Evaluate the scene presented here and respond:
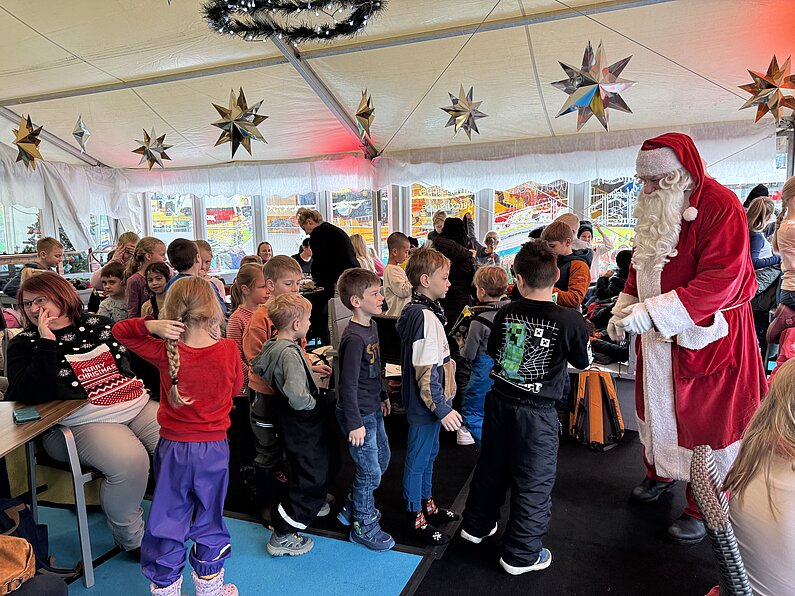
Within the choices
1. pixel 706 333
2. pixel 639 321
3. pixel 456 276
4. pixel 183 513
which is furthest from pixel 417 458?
pixel 456 276

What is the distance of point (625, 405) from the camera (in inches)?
149

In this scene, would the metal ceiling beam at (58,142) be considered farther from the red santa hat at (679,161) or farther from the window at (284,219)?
the red santa hat at (679,161)

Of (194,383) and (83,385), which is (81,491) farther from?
(194,383)

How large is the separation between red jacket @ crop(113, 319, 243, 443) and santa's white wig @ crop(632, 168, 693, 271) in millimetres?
1858

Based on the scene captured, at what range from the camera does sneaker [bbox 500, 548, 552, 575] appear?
87.0 inches

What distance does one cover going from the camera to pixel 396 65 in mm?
5625

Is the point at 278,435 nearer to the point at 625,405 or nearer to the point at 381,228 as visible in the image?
the point at 625,405

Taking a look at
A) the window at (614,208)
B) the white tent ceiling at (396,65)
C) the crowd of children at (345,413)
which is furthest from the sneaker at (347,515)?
the window at (614,208)

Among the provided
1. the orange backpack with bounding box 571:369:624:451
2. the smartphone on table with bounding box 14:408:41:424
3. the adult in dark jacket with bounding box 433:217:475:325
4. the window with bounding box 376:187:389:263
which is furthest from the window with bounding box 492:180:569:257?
the smartphone on table with bounding box 14:408:41:424

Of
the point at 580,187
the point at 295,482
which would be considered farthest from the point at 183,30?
the point at 580,187

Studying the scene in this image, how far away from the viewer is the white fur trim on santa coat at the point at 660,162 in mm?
2223

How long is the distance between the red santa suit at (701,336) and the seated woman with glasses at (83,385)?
2311mm

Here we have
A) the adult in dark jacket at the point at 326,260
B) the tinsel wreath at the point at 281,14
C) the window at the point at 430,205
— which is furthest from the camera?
the window at the point at 430,205

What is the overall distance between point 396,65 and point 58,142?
5453mm
